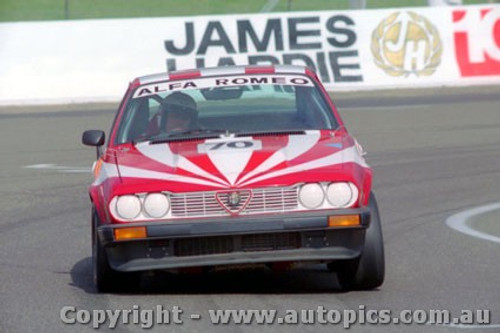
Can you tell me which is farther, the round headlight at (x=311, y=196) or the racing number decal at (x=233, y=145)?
the racing number decal at (x=233, y=145)

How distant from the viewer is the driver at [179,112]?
9094 mm

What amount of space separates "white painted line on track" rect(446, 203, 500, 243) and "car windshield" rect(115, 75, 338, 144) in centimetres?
Answer: 197

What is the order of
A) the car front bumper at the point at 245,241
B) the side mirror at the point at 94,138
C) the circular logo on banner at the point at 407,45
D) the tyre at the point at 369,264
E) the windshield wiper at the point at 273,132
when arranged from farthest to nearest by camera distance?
the circular logo on banner at the point at 407,45, the side mirror at the point at 94,138, the windshield wiper at the point at 273,132, the tyre at the point at 369,264, the car front bumper at the point at 245,241

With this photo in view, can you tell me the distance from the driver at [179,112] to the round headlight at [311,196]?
4.67 feet

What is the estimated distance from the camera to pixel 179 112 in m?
9.22

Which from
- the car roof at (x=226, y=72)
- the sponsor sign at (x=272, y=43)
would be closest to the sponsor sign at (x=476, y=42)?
the sponsor sign at (x=272, y=43)

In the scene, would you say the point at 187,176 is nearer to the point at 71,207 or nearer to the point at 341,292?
the point at 341,292

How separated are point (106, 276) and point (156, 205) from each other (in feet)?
2.23

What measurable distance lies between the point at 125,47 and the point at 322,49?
12.5 ft

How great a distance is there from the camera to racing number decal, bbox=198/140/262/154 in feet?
27.3

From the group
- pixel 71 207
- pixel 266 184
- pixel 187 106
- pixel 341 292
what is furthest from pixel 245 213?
pixel 71 207

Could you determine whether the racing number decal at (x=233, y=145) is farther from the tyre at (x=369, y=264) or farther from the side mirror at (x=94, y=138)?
the side mirror at (x=94, y=138)

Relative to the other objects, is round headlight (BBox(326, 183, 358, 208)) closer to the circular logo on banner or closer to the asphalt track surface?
the asphalt track surface

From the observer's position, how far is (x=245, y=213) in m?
7.84
